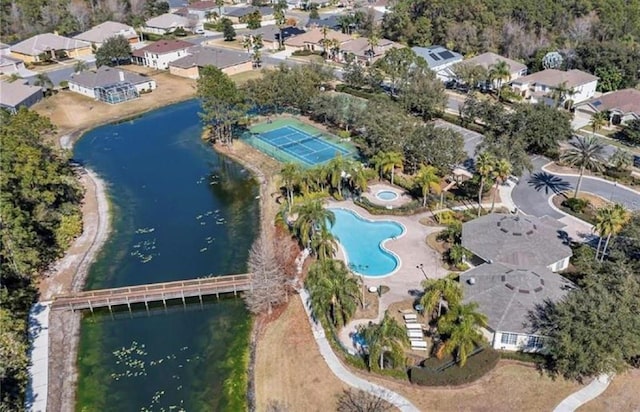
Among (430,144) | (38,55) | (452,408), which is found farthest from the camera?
(38,55)

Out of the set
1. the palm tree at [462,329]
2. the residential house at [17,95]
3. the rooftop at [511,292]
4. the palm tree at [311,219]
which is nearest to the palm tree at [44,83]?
the residential house at [17,95]

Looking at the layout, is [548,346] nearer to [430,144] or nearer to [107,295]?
[430,144]

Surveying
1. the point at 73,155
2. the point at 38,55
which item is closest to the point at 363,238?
the point at 73,155

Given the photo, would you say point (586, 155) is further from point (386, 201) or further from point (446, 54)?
point (446, 54)

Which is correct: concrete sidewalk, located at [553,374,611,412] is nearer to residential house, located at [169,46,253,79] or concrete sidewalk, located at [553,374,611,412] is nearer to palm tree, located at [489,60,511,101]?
palm tree, located at [489,60,511,101]

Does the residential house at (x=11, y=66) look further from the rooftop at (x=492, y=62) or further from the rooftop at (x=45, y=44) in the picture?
the rooftop at (x=492, y=62)

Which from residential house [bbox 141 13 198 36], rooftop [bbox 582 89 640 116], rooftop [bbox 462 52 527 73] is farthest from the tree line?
residential house [bbox 141 13 198 36]
